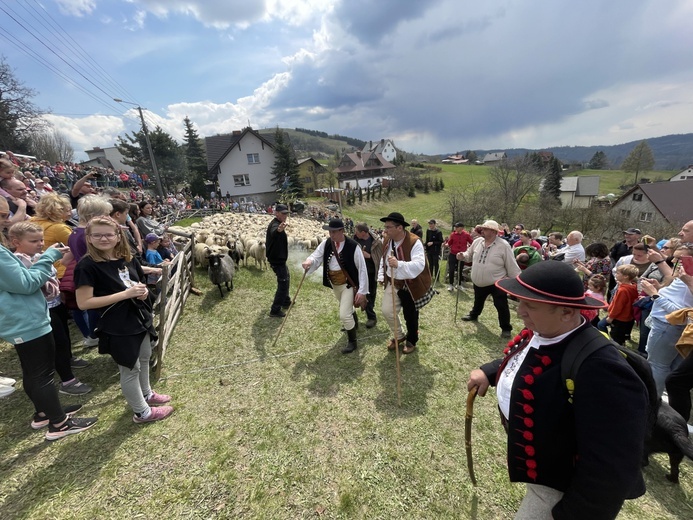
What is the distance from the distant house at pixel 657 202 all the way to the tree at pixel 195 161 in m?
45.3

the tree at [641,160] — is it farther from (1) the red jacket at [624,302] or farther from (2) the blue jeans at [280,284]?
(2) the blue jeans at [280,284]

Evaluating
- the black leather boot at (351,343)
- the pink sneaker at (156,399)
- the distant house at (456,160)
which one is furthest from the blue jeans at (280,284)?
the distant house at (456,160)

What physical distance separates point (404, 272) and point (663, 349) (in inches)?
133

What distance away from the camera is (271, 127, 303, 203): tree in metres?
36.8

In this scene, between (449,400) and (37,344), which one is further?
(449,400)

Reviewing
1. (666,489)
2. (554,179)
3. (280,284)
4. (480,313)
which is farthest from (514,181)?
(666,489)

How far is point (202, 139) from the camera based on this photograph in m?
43.6

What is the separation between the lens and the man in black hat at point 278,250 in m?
6.50

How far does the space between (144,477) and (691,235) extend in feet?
23.6

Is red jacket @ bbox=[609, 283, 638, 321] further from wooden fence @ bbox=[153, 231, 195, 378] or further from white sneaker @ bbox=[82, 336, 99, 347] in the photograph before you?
white sneaker @ bbox=[82, 336, 99, 347]

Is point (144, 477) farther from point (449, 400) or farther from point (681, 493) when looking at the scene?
point (681, 493)

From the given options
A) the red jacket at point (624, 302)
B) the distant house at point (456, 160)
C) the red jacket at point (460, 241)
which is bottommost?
the red jacket at point (624, 302)

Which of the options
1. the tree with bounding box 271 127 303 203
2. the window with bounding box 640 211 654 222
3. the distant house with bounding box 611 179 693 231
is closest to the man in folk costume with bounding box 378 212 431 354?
the tree with bounding box 271 127 303 203

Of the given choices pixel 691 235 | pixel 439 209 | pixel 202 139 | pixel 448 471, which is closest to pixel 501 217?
pixel 439 209
